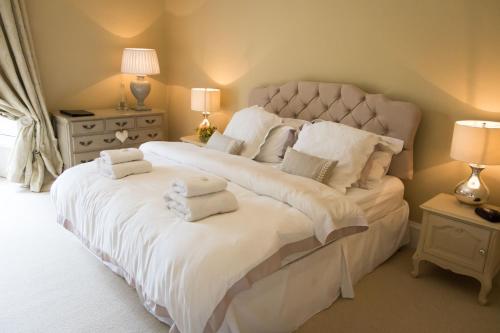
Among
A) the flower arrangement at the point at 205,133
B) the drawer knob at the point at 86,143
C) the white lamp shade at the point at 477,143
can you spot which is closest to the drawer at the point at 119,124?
the drawer knob at the point at 86,143

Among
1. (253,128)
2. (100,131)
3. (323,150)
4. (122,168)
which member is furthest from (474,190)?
(100,131)

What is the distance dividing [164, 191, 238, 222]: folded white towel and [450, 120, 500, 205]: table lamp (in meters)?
1.49

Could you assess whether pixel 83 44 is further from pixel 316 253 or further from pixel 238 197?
pixel 316 253

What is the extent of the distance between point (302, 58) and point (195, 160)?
149cm

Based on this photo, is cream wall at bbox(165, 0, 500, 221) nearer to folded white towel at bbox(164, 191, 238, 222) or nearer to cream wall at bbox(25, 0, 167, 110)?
cream wall at bbox(25, 0, 167, 110)

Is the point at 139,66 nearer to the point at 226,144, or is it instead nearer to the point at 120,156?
the point at 226,144

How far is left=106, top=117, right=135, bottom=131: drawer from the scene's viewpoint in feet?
14.1

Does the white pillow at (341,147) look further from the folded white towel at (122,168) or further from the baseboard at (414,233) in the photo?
the folded white towel at (122,168)

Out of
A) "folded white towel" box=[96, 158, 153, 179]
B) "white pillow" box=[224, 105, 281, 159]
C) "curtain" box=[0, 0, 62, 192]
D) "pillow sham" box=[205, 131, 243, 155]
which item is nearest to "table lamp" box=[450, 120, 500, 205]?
"white pillow" box=[224, 105, 281, 159]

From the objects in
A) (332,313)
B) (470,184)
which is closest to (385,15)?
(470,184)

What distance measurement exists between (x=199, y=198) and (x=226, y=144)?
1373mm

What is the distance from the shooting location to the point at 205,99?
4129mm

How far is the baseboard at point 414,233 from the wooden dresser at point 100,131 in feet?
10.2

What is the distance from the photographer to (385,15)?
9.77ft
